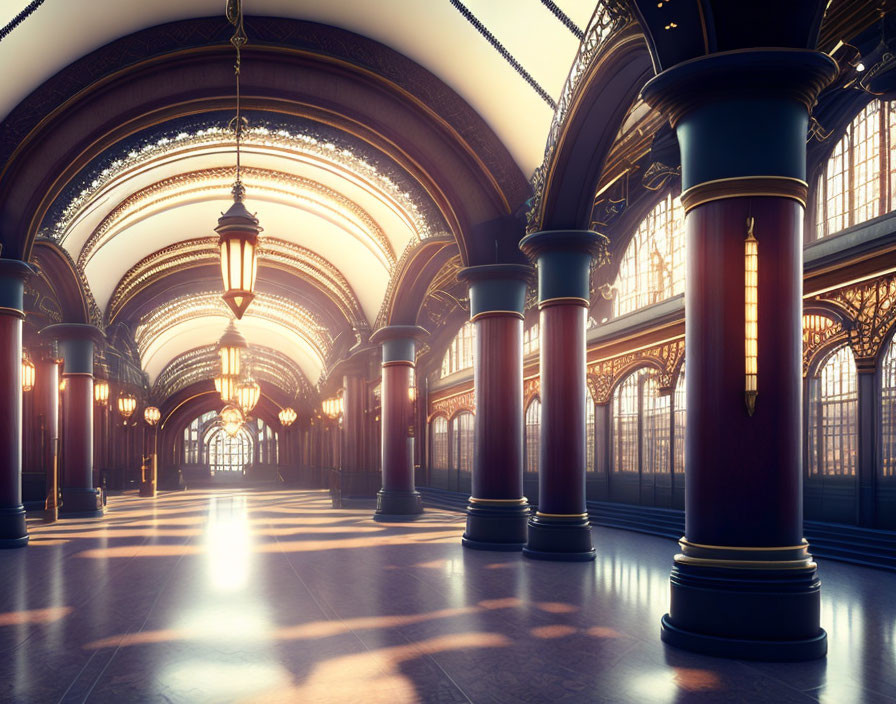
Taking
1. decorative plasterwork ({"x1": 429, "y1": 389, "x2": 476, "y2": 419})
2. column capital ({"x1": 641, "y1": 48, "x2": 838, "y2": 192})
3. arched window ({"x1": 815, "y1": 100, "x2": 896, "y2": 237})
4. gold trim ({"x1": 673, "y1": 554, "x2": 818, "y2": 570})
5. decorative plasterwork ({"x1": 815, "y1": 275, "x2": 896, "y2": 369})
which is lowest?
gold trim ({"x1": 673, "y1": 554, "x2": 818, "y2": 570})

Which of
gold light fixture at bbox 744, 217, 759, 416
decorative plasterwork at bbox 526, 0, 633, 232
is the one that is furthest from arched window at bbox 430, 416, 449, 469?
gold light fixture at bbox 744, 217, 759, 416

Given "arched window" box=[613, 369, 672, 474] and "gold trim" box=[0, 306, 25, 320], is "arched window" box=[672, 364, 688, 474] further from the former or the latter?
"gold trim" box=[0, 306, 25, 320]

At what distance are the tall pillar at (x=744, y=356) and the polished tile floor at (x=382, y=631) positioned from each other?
0.45 m

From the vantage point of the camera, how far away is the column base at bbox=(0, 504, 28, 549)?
460 inches

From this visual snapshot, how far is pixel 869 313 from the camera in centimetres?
1059

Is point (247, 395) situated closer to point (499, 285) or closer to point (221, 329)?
point (499, 285)

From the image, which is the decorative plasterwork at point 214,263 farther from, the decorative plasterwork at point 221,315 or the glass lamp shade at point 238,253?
the glass lamp shade at point 238,253

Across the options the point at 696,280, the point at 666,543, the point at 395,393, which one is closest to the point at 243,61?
the point at 395,393

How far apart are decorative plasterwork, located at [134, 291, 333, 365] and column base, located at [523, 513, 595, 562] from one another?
51.2ft

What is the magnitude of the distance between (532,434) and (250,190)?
9.10 meters

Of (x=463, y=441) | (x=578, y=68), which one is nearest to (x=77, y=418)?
(x=463, y=441)

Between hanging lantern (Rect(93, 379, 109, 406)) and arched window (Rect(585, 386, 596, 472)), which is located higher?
hanging lantern (Rect(93, 379, 109, 406))

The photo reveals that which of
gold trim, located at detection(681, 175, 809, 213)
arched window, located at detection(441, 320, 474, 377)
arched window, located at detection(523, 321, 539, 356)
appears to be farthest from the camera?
arched window, located at detection(441, 320, 474, 377)

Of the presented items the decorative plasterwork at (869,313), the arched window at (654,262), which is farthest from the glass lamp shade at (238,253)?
the arched window at (654,262)
